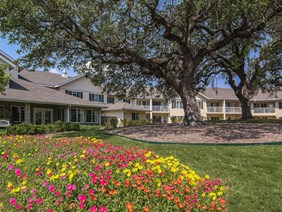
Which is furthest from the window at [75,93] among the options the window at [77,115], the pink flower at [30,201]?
the pink flower at [30,201]

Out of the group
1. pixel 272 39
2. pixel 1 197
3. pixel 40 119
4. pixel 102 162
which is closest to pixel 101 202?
pixel 102 162

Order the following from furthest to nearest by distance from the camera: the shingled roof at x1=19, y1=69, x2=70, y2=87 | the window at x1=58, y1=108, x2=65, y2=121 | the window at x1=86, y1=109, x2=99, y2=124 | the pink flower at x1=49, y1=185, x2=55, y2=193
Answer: the window at x1=86, y1=109, x2=99, y2=124, the shingled roof at x1=19, y1=69, x2=70, y2=87, the window at x1=58, y1=108, x2=65, y2=121, the pink flower at x1=49, y1=185, x2=55, y2=193

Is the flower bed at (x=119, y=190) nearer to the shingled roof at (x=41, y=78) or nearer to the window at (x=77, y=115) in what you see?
the window at (x=77, y=115)

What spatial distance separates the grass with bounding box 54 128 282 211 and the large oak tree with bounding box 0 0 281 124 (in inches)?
209

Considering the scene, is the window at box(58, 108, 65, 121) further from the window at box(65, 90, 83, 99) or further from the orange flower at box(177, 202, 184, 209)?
the orange flower at box(177, 202, 184, 209)

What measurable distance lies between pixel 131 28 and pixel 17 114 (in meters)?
16.1

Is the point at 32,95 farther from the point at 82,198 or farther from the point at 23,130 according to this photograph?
the point at 82,198

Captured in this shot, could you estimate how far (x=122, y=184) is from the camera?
3.69 metres

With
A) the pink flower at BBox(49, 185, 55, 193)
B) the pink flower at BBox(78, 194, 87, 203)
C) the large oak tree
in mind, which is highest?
the large oak tree

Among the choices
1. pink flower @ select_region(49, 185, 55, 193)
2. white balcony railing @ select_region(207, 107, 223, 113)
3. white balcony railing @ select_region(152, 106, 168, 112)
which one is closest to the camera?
pink flower @ select_region(49, 185, 55, 193)

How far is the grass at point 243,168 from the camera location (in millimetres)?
5426

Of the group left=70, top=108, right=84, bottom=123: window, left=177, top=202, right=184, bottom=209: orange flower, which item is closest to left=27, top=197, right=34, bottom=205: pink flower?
left=177, top=202, right=184, bottom=209: orange flower

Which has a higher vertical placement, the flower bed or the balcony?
the balcony

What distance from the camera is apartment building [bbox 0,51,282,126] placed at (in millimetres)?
25281
